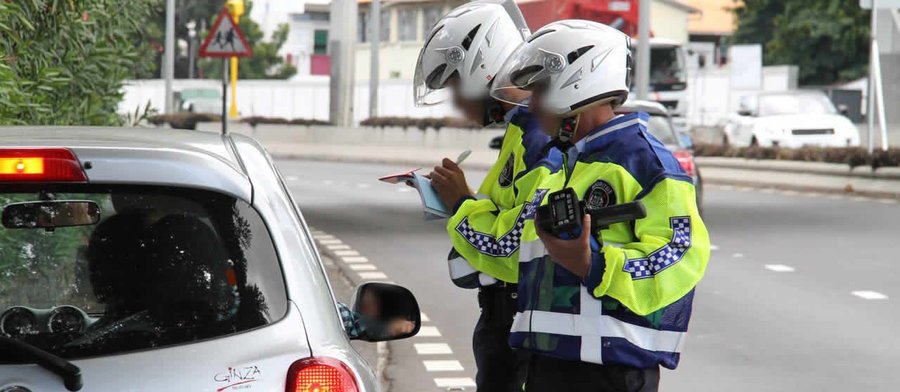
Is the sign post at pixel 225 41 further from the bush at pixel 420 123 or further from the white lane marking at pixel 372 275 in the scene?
the bush at pixel 420 123

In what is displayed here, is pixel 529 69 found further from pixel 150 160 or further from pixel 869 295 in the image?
pixel 869 295

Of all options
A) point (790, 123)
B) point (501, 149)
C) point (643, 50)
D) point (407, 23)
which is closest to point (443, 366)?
point (501, 149)

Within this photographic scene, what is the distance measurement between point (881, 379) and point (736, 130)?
32.1 meters

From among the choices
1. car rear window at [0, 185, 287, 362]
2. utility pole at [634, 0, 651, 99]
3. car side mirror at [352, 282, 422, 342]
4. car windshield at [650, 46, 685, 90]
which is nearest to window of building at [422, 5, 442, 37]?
car windshield at [650, 46, 685, 90]

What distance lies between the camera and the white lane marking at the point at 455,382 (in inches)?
360

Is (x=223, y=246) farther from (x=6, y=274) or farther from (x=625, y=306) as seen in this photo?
(x=625, y=306)

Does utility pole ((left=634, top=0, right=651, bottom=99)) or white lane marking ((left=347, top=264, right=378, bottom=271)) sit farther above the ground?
utility pole ((left=634, top=0, right=651, bottom=99))

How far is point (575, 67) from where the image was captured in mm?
4195

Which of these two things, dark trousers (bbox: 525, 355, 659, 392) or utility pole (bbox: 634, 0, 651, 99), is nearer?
dark trousers (bbox: 525, 355, 659, 392)

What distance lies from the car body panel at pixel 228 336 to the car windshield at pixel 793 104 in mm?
38020

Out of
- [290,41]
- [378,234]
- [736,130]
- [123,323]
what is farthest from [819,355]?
[290,41]

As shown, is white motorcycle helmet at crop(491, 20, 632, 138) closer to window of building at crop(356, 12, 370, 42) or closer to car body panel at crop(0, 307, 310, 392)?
car body panel at crop(0, 307, 310, 392)

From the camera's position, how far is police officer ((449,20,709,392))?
403 cm

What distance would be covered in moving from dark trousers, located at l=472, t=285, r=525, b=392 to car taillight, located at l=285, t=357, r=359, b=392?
1504 millimetres
